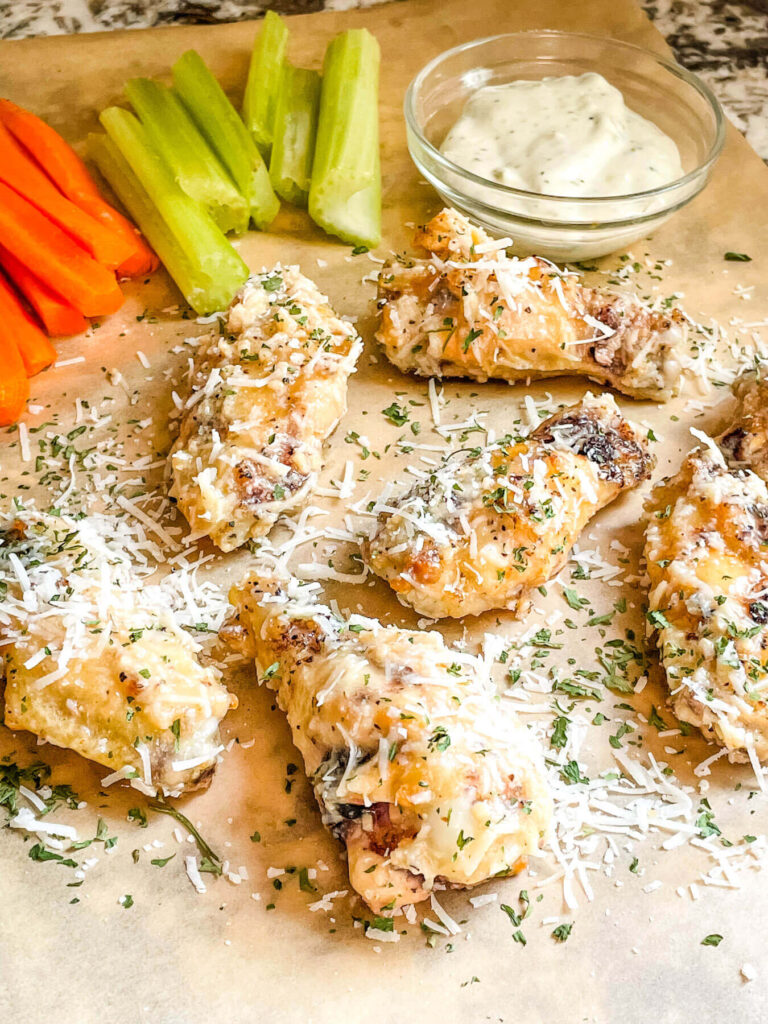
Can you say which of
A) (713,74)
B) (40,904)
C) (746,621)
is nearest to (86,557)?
(40,904)

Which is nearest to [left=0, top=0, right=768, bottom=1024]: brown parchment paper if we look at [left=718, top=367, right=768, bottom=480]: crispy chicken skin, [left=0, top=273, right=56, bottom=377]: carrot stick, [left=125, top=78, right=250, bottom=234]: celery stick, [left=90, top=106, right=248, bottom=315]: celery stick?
[left=718, top=367, right=768, bottom=480]: crispy chicken skin

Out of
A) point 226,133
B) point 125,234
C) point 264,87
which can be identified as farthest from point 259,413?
point 264,87

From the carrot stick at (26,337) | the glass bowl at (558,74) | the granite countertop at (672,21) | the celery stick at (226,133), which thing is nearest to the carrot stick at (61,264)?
the carrot stick at (26,337)

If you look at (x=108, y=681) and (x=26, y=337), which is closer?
(x=108, y=681)

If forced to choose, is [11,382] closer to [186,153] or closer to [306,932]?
[186,153]

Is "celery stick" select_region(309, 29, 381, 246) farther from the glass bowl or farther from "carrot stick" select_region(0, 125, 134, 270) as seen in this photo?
"carrot stick" select_region(0, 125, 134, 270)

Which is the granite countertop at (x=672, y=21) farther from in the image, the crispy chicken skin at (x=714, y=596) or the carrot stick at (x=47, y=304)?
the crispy chicken skin at (x=714, y=596)
